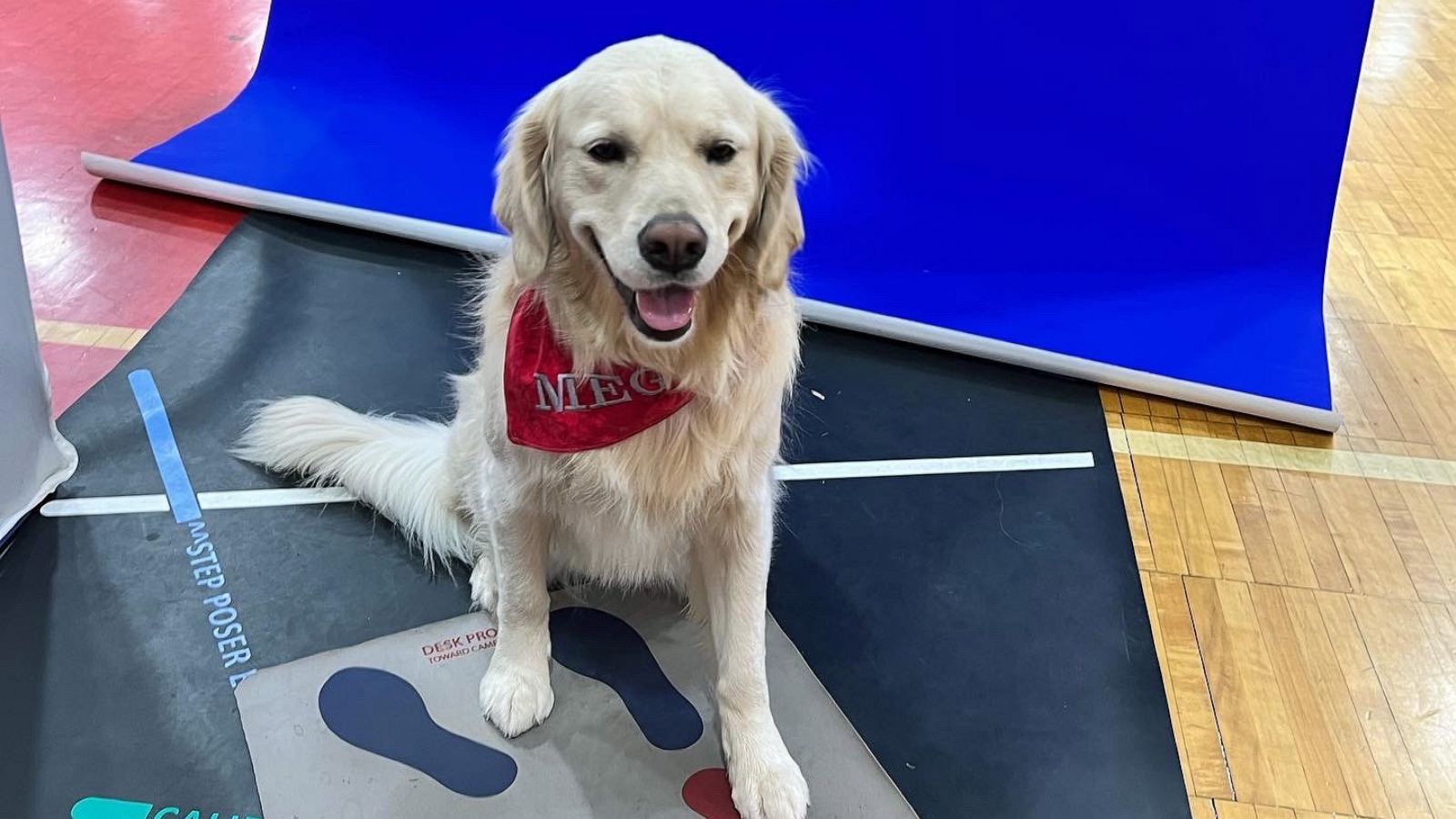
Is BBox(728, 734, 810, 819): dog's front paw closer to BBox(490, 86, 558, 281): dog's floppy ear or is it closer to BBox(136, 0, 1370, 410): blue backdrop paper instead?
BBox(490, 86, 558, 281): dog's floppy ear

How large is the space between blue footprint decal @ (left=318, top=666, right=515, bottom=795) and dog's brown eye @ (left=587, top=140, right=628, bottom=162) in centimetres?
100

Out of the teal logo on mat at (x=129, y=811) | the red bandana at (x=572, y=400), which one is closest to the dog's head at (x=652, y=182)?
the red bandana at (x=572, y=400)

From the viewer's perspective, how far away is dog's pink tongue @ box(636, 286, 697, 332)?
4.44ft

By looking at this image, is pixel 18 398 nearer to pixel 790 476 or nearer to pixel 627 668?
pixel 627 668

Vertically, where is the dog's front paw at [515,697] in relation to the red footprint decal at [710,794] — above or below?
above

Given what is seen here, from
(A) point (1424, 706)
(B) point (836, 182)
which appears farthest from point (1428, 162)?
(A) point (1424, 706)

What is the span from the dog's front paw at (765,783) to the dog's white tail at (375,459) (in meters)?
0.71

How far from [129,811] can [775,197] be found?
4.48ft

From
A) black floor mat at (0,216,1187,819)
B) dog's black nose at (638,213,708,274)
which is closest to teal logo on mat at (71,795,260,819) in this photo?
black floor mat at (0,216,1187,819)

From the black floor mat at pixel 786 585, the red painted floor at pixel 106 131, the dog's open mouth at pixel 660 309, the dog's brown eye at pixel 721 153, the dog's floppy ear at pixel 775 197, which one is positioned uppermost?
the dog's brown eye at pixel 721 153

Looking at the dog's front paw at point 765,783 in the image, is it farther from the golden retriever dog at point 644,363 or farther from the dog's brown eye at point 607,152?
the dog's brown eye at point 607,152

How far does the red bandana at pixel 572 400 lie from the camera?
4.81ft

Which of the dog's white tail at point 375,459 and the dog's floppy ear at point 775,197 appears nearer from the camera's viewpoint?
the dog's floppy ear at point 775,197

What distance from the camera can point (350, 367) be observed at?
99.5 inches
